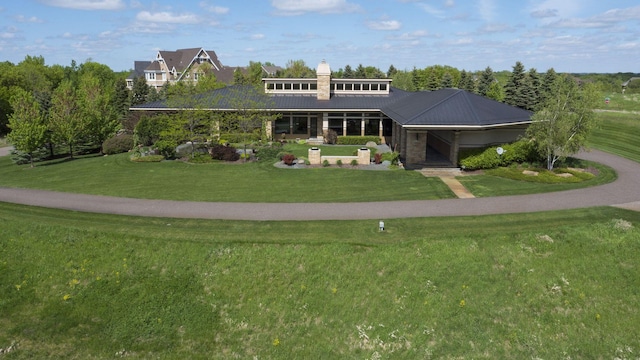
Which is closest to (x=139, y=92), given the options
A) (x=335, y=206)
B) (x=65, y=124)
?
(x=65, y=124)

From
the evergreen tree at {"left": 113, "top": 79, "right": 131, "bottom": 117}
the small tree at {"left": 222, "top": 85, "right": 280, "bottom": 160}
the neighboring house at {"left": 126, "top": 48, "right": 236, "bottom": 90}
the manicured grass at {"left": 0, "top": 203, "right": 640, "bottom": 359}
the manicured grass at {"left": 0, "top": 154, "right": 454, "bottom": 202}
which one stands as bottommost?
the manicured grass at {"left": 0, "top": 203, "right": 640, "bottom": 359}

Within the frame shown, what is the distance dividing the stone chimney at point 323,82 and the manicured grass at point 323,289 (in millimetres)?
29010

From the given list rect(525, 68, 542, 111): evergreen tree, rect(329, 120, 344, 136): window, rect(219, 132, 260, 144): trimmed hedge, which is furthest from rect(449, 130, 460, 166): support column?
rect(525, 68, 542, 111): evergreen tree

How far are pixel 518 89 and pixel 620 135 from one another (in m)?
18.1

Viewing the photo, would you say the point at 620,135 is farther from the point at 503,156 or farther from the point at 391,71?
the point at 391,71

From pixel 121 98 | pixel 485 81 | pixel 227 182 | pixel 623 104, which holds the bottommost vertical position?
pixel 227 182

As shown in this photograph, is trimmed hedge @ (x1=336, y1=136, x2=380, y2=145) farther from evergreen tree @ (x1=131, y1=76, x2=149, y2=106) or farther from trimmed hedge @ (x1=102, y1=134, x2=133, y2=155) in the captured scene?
evergreen tree @ (x1=131, y1=76, x2=149, y2=106)

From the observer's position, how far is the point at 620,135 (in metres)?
42.4

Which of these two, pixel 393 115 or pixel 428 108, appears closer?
pixel 428 108

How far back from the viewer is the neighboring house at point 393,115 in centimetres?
2939

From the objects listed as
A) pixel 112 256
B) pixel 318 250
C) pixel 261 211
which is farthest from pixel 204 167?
pixel 318 250

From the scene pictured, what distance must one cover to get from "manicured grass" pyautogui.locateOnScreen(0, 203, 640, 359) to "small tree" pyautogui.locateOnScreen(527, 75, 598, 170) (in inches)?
367

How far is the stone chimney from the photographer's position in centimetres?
4500

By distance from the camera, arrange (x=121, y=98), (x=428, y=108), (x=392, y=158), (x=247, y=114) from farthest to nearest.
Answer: (x=121, y=98) → (x=247, y=114) → (x=392, y=158) → (x=428, y=108)
